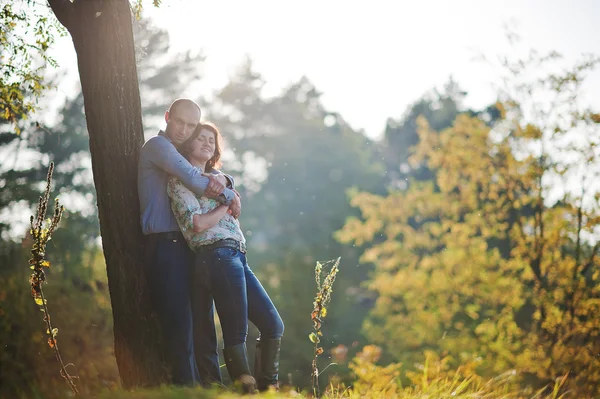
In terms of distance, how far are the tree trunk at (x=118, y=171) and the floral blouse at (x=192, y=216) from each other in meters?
0.31

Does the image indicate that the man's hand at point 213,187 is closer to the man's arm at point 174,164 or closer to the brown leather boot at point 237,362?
the man's arm at point 174,164

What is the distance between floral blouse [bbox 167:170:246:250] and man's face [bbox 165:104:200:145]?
0.93 ft

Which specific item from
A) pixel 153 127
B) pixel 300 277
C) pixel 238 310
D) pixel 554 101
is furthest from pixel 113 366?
pixel 153 127

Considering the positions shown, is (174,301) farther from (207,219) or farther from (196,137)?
(196,137)

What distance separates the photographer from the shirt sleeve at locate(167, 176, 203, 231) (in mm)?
3846

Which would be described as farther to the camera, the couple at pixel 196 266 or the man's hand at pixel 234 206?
the man's hand at pixel 234 206

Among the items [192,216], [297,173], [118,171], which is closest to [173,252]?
[192,216]

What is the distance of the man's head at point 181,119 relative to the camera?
13.3 ft

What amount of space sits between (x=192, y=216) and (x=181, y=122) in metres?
0.64

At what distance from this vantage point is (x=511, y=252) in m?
10.8

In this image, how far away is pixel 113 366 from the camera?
396 inches

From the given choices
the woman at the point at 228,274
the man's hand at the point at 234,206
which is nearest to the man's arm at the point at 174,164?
the woman at the point at 228,274

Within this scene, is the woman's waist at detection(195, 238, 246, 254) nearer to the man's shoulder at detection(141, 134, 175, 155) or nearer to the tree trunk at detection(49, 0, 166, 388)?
the tree trunk at detection(49, 0, 166, 388)

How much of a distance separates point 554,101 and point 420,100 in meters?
25.2
